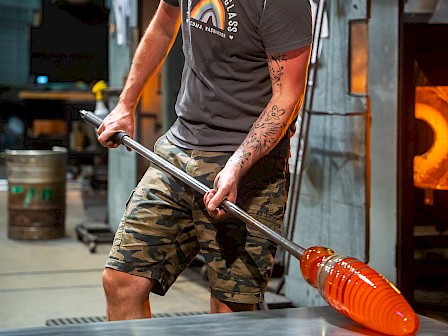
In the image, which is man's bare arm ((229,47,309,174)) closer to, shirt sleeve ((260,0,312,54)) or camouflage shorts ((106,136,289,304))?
shirt sleeve ((260,0,312,54))

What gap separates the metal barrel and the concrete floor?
136 millimetres

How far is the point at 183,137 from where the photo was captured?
310 cm

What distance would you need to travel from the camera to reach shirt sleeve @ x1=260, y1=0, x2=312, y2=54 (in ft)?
9.22

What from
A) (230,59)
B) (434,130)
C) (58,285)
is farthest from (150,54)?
(58,285)

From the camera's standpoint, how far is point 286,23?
9.24 ft

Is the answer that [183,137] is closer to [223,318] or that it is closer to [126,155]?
[223,318]

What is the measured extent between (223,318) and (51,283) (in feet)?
14.4

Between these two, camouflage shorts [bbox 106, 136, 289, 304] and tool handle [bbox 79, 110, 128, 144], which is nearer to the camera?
camouflage shorts [bbox 106, 136, 289, 304]

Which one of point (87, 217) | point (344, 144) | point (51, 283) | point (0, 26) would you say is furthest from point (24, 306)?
point (0, 26)

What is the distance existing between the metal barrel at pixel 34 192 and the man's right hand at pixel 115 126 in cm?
516

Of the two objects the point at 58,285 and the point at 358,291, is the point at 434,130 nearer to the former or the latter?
the point at 358,291

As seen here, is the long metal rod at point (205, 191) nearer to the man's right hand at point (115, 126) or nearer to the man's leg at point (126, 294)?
the man's right hand at point (115, 126)

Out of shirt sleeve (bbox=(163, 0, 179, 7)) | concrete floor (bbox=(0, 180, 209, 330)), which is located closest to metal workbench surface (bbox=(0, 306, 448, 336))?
shirt sleeve (bbox=(163, 0, 179, 7))

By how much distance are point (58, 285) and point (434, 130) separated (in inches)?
121
